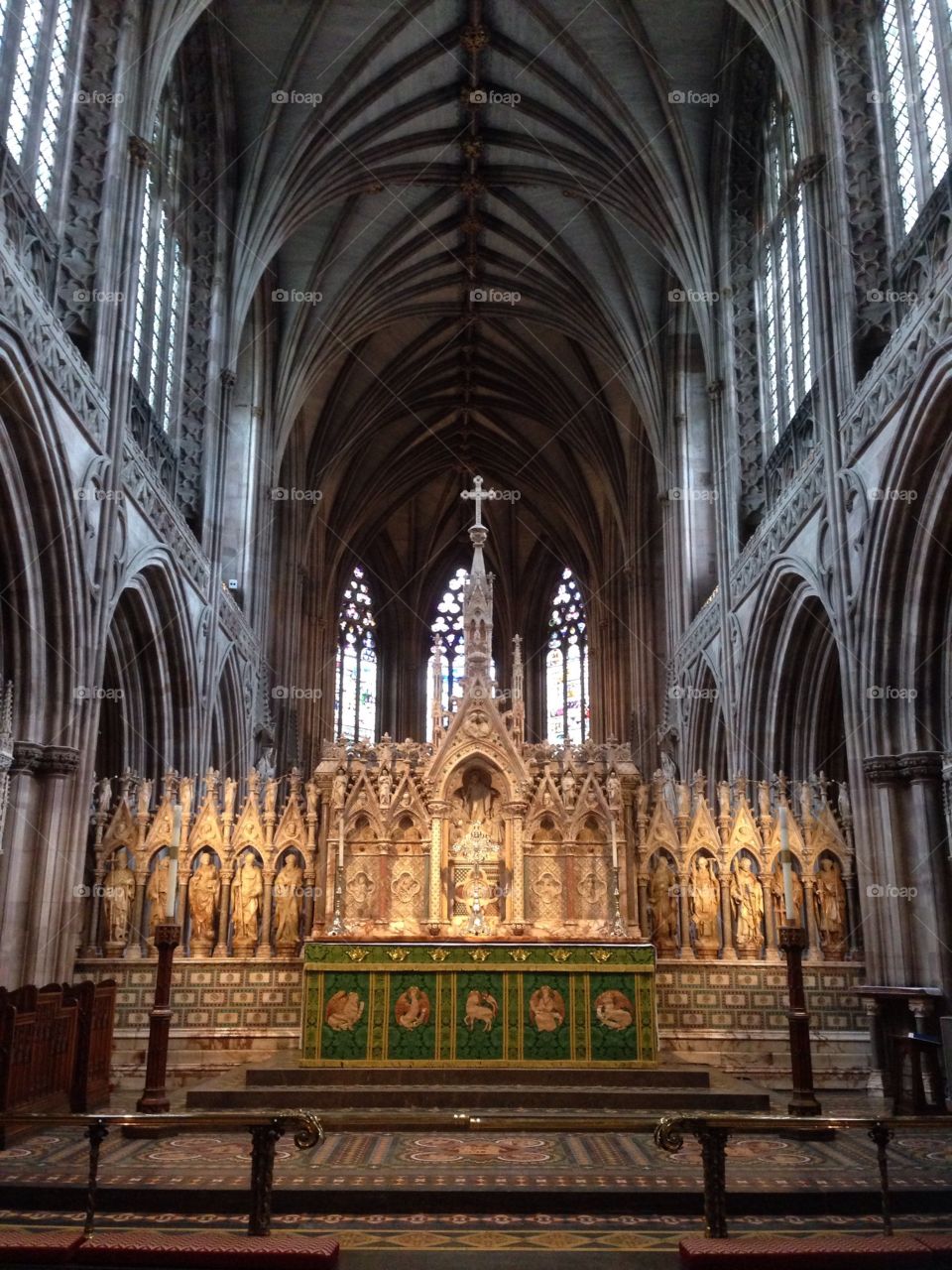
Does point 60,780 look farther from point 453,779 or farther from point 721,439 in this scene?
point 721,439

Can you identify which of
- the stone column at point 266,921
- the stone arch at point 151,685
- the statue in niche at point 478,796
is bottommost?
the stone column at point 266,921

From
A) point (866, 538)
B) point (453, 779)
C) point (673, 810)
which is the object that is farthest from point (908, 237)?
point (453, 779)

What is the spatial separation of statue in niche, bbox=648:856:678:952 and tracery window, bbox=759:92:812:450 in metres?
9.55

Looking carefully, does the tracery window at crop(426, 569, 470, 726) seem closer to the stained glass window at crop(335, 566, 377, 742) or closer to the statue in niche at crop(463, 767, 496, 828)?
the stained glass window at crop(335, 566, 377, 742)

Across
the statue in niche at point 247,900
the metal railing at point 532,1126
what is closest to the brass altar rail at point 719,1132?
the metal railing at point 532,1126

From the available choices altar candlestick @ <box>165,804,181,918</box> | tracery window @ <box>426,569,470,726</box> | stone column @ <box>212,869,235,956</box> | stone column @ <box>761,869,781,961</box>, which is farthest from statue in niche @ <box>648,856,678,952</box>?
tracery window @ <box>426,569,470,726</box>

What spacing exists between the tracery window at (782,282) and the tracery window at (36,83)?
11.0 m

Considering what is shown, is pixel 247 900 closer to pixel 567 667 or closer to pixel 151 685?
pixel 151 685

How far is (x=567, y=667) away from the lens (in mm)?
41125

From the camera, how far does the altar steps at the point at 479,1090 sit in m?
9.62

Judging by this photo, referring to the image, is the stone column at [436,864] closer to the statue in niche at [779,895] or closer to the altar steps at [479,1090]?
the altar steps at [479,1090]

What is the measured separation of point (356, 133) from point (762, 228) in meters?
8.40

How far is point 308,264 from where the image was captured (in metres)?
27.5

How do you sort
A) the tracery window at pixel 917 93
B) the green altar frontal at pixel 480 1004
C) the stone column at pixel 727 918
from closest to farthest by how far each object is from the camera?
the green altar frontal at pixel 480 1004
the stone column at pixel 727 918
the tracery window at pixel 917 93
